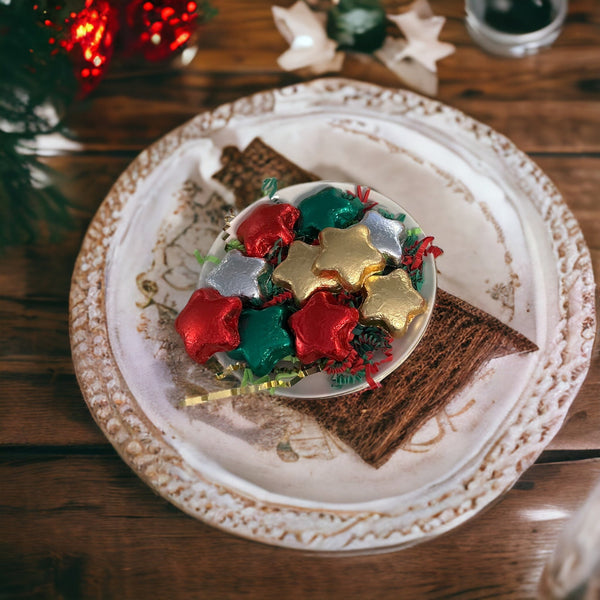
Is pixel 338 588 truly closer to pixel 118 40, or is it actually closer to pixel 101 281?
pixel 101 281

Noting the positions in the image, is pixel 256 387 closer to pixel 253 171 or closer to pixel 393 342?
pixel 393 342

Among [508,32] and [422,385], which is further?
[508,32]

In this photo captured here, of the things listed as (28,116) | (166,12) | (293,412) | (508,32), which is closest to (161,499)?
(293,412)

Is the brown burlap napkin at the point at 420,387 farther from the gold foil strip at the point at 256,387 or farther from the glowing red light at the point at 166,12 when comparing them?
the glowing red light at the point at 166,12

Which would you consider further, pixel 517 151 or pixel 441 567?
pixel 517 151

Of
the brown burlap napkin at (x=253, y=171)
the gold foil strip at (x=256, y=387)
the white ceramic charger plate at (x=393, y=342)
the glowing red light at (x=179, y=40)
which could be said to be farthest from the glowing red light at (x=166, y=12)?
the gold foil strip at (x=256, y=387)

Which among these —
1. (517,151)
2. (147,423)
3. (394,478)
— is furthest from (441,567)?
(517,151)

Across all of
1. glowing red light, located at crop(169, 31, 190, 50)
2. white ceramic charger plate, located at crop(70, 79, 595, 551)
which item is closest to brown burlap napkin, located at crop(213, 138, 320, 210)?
white ceramic charger plate, located at crop(70, 79, 595, 551)
